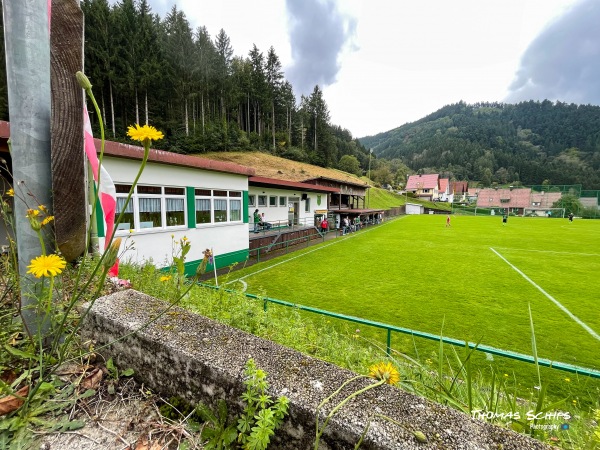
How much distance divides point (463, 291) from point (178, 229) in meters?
10.5

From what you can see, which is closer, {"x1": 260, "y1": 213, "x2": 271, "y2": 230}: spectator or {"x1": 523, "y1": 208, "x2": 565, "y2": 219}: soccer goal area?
{"x1": 260, "y1": 213, "x2": 271, "y2": 230}: spectator

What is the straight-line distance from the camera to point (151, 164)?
8180 mm

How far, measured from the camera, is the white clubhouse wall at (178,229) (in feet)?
24.5

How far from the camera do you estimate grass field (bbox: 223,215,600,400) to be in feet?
20.9

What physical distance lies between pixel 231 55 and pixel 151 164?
4739 centimetres

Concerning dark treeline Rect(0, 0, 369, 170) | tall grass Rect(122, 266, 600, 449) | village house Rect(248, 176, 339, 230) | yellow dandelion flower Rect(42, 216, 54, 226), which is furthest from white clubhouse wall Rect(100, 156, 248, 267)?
dark treeline Rect(0, 0, 369, 170)

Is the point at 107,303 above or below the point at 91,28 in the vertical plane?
below

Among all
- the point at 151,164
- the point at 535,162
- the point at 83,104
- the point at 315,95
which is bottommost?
the point at 83,104

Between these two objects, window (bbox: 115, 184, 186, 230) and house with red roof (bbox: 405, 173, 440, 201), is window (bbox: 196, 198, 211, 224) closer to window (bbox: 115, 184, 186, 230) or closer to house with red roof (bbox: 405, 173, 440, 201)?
window (bbox: 115, 184, 186, 230)

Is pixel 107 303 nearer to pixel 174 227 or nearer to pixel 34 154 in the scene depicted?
Answer: pixel 34 154

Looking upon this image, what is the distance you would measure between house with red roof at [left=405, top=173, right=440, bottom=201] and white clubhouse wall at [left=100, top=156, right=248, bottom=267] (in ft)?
280

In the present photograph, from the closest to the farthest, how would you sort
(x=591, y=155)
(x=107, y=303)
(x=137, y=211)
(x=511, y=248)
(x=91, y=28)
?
(x=107, y=303) → (x=137, y=211) → (x=511, y=248) → (x=91, y=28) → (x=591, y=155)

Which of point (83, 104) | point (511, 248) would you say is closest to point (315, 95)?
point (511, 248)

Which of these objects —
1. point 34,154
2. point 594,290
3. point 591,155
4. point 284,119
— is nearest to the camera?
point 34,154
